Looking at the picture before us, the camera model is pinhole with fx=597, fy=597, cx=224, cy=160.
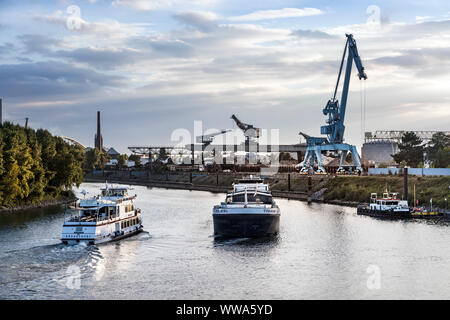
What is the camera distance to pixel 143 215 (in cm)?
9350

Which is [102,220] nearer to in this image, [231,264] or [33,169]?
[231,264]

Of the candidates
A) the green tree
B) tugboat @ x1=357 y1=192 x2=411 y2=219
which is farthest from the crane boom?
tugboat @ x1=357 y1=192 x2=411 y2=219

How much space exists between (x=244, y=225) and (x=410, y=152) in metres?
121

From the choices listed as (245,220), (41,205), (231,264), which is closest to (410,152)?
(41,205)

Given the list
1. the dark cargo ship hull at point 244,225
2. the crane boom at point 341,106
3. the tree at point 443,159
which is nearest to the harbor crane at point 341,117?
the crane boom at point 341,106

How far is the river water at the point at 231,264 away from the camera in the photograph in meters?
42.2

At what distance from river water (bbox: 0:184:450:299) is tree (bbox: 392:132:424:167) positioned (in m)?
99.7

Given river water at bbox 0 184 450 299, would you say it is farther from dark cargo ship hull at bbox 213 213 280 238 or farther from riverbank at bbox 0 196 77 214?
riverbank at bbox 0 196 77 214

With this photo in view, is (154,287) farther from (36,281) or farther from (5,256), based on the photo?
(5,256)

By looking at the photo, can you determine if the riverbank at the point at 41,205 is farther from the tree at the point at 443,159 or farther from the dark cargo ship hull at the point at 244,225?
the tree at the point at 443,159

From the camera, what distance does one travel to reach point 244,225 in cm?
6444

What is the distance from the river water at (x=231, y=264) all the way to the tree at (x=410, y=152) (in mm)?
Answer: 99672

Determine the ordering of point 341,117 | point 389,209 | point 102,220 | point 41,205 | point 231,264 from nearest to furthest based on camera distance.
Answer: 1. point 231,264
2. point 102,220
3. point 389,209
4. point 41,205
5. point 341,117
